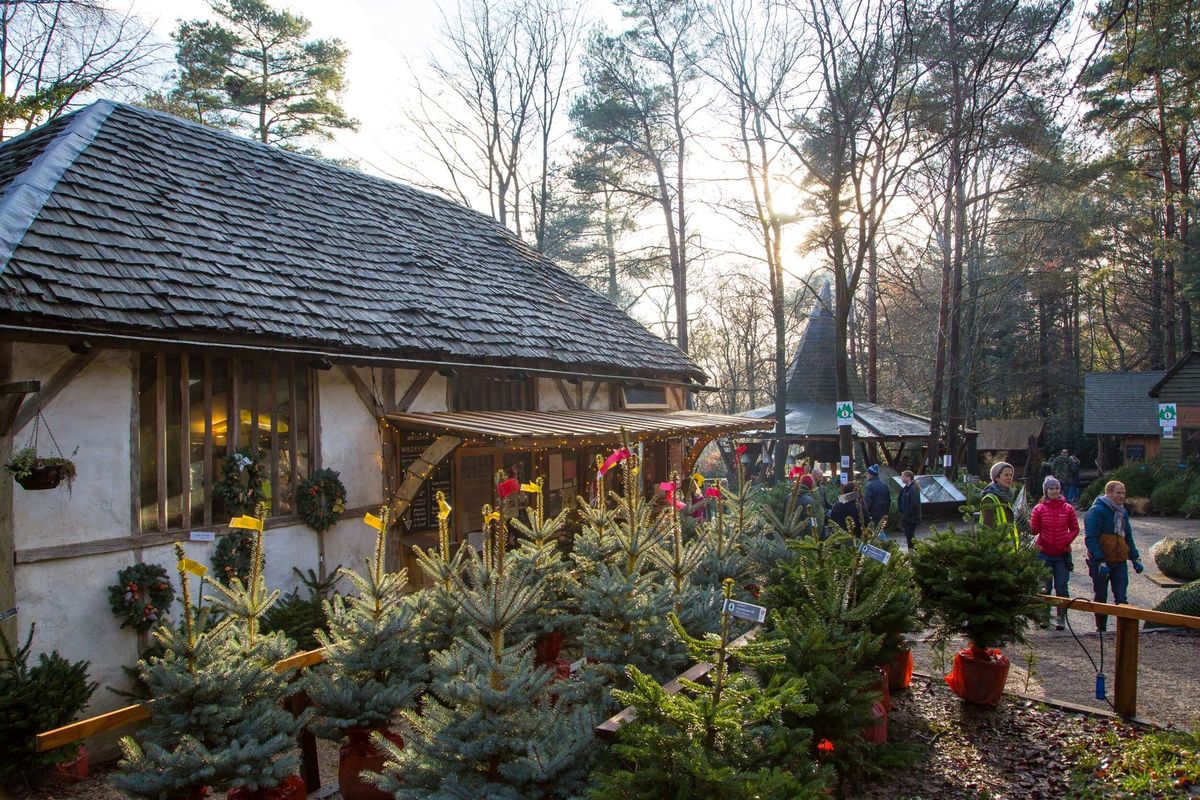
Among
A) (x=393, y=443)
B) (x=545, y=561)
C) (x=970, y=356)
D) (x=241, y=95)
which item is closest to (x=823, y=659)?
(x=545, y=561)

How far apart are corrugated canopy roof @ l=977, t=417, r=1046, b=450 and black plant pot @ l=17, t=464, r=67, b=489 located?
30913 millimetres

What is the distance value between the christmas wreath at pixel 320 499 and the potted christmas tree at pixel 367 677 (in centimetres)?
292

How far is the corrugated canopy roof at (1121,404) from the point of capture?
24.7 m

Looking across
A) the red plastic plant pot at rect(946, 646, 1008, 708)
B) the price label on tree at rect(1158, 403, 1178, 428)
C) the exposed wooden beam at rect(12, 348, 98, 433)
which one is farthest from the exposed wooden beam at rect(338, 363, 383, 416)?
the price label on tree at rect(1158, 403, 1178, 428)

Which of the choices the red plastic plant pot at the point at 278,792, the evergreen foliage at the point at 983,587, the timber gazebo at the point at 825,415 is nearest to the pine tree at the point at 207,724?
the red plastic plant pot at the point at 278,792

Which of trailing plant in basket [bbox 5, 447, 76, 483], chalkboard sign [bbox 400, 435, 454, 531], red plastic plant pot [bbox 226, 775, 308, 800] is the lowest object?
red plastic plant pot [bbox 226, 775, 308, 800]

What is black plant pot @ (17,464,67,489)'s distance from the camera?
5012mm

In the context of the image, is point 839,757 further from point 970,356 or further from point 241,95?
point 970,356

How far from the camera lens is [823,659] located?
3885 mm

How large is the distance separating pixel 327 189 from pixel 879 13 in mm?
8420

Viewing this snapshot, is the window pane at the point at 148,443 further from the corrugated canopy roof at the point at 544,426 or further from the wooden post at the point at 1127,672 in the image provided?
the wooden post at the point at 1127,672

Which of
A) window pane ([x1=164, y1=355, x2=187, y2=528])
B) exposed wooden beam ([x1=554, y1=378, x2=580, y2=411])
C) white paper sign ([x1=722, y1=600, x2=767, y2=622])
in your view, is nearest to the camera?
white paper sign ([x1=722, y1=600, x2=767, y2=622])

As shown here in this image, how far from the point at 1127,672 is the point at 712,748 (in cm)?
425

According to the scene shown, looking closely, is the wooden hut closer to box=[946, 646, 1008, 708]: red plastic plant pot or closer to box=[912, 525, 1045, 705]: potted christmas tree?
box=[912, 525, 1045, 705]: potted christmas tree
